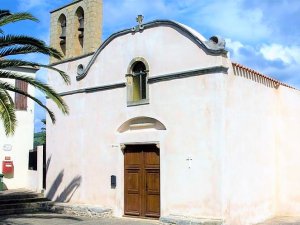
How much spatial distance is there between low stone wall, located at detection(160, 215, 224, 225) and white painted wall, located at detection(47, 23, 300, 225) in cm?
22

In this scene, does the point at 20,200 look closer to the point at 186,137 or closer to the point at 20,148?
the point at 20,148

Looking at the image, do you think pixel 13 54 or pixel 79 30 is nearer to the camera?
pixel 13 54

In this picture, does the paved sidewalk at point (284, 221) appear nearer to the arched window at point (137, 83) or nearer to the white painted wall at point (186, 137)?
the white painted wall at point (186, 137)

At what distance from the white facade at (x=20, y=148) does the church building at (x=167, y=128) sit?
15.1 ft

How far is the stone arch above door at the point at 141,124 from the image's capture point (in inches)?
535

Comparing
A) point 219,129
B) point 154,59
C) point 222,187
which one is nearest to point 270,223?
point 222,187

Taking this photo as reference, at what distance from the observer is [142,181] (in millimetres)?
13914

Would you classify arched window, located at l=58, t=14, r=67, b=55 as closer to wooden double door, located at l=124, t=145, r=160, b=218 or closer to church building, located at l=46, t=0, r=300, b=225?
church building, located at l=46, t=0, r=300, b=225

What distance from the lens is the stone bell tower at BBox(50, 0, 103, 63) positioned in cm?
1575

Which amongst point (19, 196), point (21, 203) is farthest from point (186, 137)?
point (19, 196)

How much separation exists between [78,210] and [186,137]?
516 centimetres

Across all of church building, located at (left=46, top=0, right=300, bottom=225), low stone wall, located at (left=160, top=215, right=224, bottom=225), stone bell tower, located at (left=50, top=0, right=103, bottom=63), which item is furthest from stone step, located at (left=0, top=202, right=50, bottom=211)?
low stone wall, located at (left=160, top=215, right=224, bottom=225)

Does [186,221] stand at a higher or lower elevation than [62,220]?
higher

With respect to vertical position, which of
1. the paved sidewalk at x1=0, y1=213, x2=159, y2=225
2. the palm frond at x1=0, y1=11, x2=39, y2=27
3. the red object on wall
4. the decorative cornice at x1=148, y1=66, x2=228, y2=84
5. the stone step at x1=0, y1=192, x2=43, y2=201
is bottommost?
the paved sidewalk at x1=0, y1=213, x2=159, y2=225
